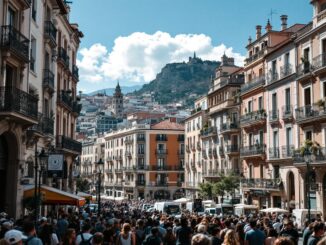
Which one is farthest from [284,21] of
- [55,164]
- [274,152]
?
[55,164]

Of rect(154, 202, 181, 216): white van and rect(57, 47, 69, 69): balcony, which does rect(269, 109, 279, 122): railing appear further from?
rect(57, 47, 69, 69): balcony

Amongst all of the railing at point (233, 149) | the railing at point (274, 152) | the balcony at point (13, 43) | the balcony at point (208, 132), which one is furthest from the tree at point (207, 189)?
the balcony at point (13, 43)

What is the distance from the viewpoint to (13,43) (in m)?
21.9

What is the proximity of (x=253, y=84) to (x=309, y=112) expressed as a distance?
12.3 metres

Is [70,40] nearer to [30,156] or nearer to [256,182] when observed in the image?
[30,156]

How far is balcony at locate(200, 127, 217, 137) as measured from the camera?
65.6m

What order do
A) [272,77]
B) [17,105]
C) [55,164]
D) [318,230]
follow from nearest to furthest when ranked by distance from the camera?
[318,230], [17,105], [55,164], [272,77]

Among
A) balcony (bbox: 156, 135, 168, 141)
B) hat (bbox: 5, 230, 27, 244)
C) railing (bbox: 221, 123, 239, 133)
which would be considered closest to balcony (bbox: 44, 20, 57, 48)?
hat (bbox: 5, 230, 27, 244)

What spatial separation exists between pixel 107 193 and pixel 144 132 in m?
22.5

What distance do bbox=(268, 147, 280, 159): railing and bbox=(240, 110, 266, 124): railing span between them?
331cm

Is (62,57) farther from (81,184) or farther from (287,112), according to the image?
(81,184)

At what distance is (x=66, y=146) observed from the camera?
1495 inches

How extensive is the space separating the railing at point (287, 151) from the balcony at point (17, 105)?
24.4m

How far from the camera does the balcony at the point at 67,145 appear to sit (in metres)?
36.7
